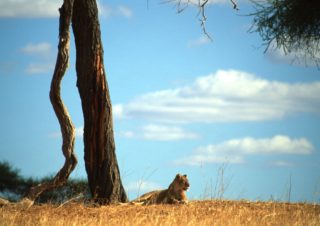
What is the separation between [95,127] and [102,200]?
1436mm

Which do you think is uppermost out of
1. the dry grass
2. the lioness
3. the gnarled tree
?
the gnarled tree

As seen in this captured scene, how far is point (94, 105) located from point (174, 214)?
297 centimetres

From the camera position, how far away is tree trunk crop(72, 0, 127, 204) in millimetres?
11297

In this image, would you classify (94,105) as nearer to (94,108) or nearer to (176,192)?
(94,108)

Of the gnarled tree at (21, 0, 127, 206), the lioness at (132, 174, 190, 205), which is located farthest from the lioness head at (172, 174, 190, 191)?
the gnarled tree at (21, 0, 127, 206)

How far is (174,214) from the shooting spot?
945cm

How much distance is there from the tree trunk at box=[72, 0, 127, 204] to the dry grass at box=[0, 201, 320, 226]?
2.48ft

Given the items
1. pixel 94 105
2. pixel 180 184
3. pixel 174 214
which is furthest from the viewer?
pixel 94 105

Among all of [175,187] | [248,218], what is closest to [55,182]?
[175,187]

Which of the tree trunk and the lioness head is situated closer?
the lioness head

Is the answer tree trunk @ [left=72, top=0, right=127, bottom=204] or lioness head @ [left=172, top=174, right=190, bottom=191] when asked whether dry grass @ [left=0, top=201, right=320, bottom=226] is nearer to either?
lioness head @ [left=172, top=174, right=190, bottom=191]

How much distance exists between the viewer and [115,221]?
8727mm

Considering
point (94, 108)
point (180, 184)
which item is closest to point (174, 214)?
point (180, 184)

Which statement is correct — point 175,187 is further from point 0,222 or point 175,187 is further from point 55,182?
point 0,222
